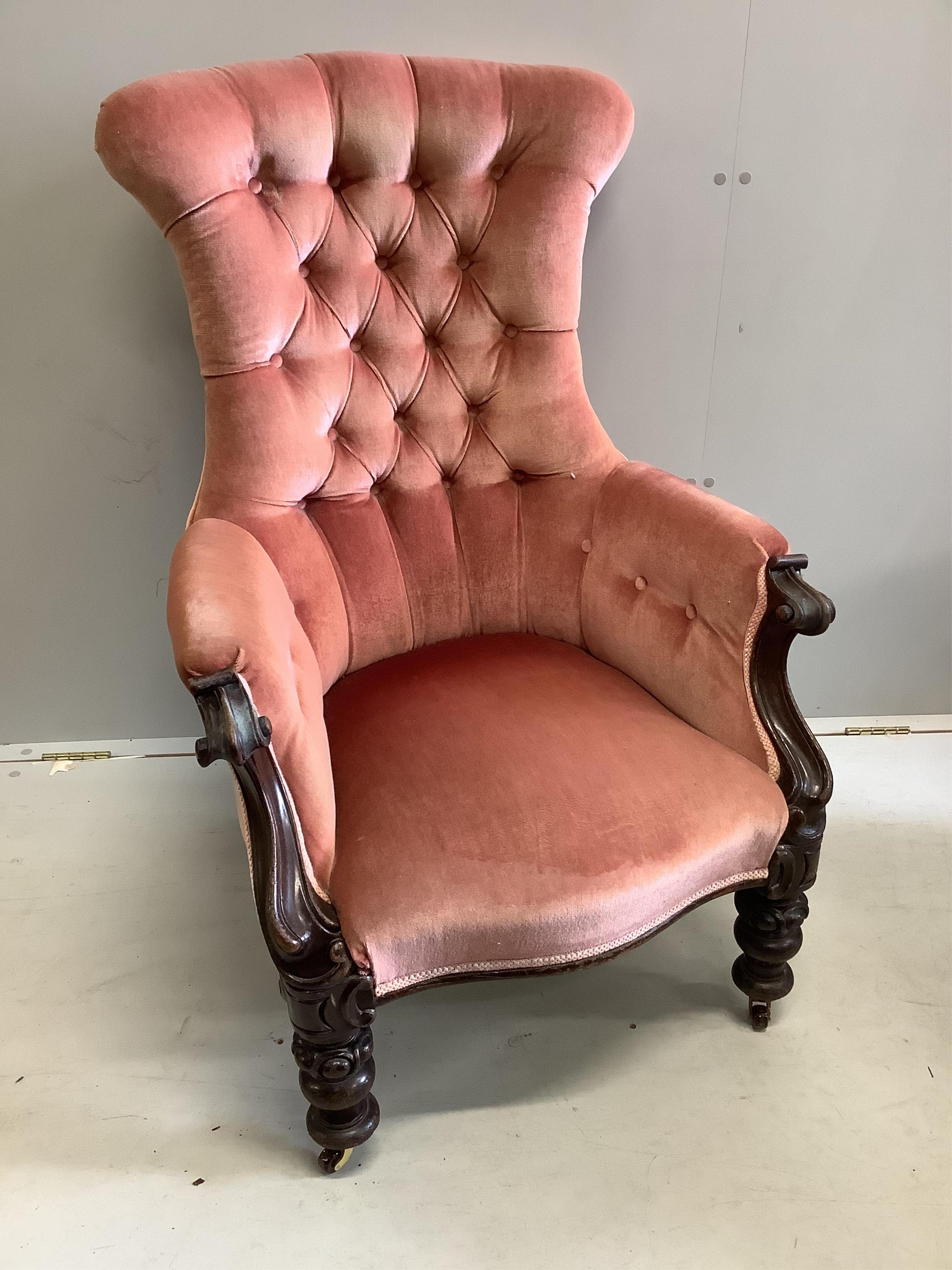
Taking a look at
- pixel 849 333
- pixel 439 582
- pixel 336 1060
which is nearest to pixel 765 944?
pixel 336 1060

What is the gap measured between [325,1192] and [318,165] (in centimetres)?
127

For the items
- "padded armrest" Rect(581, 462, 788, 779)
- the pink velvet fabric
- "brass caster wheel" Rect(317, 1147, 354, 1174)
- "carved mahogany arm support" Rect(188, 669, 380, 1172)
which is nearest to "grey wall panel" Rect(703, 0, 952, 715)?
the pink velvet fabric

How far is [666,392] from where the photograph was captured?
4.98 ft

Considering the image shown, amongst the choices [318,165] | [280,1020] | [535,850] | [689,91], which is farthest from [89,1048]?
[689,91]

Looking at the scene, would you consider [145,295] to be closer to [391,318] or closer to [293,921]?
[391,318]

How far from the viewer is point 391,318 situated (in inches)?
47.5

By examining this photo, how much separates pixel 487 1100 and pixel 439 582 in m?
0.71

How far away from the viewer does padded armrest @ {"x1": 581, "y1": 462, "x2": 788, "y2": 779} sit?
101 cm

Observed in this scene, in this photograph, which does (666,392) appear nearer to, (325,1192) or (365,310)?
(365,310)

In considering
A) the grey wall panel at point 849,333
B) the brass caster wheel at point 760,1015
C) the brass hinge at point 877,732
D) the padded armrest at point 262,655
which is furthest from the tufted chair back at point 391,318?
the brass hinge at point 877,732

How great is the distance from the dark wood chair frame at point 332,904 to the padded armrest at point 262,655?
0.06 ft

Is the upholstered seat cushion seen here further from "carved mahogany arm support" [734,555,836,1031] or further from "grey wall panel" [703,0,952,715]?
"grey wall panel" [703,0,952,715]

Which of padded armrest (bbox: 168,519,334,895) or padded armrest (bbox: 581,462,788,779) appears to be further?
padded armrest (bbox: 581,462,788,779)

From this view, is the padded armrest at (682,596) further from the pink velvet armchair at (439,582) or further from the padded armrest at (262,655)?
the padded armrest at (262,655)
